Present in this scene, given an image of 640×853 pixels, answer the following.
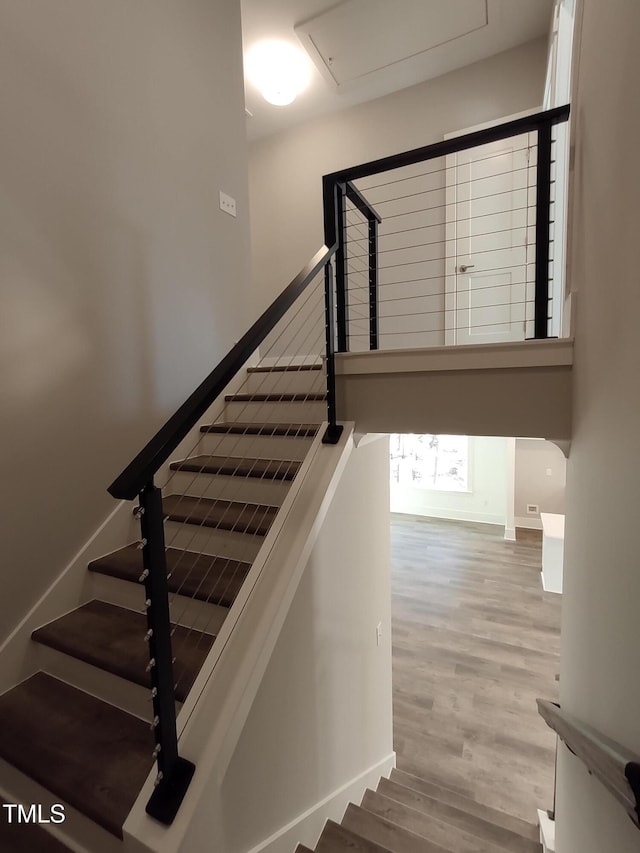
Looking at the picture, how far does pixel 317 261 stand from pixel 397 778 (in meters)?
3.44

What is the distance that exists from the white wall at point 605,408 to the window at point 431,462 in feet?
19.1

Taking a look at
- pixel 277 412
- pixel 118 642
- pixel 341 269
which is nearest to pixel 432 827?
pixel 118 642

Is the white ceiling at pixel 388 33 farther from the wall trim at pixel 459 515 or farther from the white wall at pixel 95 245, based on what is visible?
the wall trim at pixel 459 515

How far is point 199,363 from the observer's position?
2.61m

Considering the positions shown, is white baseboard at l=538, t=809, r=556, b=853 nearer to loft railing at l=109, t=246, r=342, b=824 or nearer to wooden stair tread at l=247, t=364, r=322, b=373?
loft railing at l=109, t=246, r=342, b=824

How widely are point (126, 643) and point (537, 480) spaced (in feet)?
21.9

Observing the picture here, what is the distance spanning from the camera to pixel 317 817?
1790 millimetres

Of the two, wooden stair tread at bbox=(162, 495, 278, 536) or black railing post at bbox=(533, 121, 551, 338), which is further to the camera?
wooden stair tread at bbox=(162, 495, 278, 536)

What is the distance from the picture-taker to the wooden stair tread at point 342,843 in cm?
171

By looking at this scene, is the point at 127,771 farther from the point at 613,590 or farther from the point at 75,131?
the point at 75,131

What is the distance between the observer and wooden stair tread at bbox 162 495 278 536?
1.86m

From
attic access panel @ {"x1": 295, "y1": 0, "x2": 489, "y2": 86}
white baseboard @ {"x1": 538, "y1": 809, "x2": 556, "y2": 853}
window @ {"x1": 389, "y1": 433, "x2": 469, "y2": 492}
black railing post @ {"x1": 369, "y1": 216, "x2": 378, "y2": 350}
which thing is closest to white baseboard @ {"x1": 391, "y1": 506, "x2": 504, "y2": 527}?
window @ {"x1": 389, "y1": 433, "x2": 469, "y2": 492}

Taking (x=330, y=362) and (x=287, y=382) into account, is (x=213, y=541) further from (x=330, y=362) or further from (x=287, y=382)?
(x=287, y=382)

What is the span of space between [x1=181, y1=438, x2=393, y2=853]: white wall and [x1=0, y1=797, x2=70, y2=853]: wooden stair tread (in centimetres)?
50
